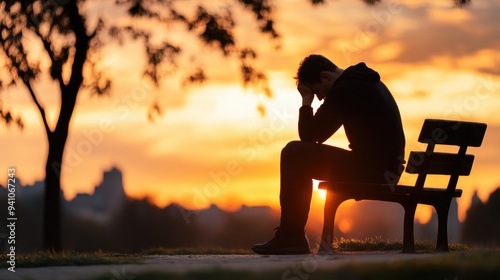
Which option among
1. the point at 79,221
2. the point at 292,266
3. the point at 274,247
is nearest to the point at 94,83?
the point at 274,247

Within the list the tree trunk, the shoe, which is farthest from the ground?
the tree trunk

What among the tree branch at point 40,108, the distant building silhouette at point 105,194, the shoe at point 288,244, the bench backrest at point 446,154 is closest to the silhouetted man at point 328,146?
the shoe at point 288,244

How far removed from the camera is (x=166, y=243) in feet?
238

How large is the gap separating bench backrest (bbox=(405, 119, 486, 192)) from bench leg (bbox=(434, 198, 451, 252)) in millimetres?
207

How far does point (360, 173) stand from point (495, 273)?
236 centimetres

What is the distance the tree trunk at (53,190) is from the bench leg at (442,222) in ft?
27.8

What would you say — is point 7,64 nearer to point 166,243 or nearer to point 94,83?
point 94,83

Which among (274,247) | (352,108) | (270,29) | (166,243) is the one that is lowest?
(166,243)

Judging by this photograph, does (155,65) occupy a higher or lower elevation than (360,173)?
higher

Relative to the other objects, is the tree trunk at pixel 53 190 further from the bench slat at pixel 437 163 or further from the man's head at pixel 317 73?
the bench slat at pixel 437 163

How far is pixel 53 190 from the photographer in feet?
57.4

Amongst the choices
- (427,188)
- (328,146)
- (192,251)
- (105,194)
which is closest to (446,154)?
(427,188)

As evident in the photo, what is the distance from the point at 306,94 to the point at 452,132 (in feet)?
6.00

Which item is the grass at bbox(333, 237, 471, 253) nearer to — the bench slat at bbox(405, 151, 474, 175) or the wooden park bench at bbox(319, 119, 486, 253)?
the wooden park bench at bbox(319, 119, 486, 253)
